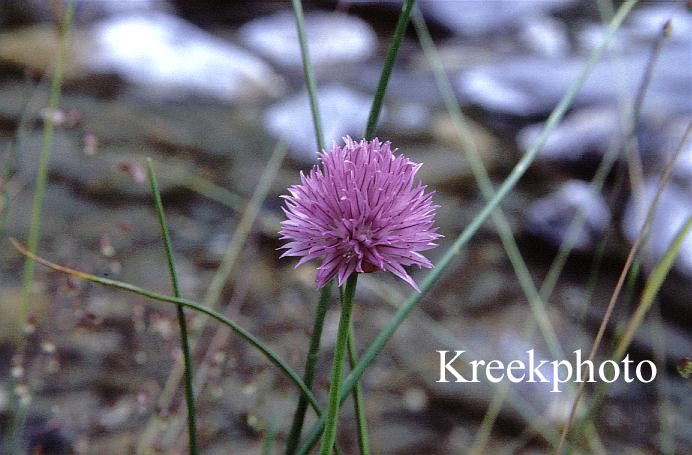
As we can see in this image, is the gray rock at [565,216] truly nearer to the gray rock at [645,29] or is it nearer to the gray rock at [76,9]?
the gray rock at [645,29]

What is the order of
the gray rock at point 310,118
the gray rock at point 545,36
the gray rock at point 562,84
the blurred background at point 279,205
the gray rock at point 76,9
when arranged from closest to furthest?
1. the blurred background at point 279,205
2. the gray rock at point 310,118
3. the gray rock at point 562,84
4. the gray rock at point 76,9
5. the gray rock at point 545,36

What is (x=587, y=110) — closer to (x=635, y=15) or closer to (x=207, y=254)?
(x=635, y=15)

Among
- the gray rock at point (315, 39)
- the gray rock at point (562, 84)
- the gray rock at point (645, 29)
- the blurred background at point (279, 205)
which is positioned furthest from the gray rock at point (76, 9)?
the gray rock at point (645, 29)

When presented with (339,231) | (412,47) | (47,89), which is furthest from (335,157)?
(412,47)

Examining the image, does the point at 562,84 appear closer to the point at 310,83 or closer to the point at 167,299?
the point at 310,83

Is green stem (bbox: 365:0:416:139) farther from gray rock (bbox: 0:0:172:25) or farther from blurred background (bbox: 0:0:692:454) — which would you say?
gray rock (bbox: 0:0:172:25)
